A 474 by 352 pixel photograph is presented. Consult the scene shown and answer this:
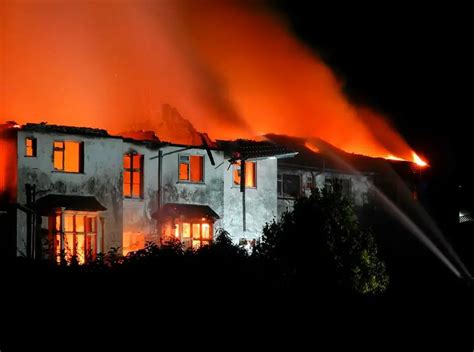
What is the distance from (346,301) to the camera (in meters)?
32.0

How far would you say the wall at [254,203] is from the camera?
48125 millimetres

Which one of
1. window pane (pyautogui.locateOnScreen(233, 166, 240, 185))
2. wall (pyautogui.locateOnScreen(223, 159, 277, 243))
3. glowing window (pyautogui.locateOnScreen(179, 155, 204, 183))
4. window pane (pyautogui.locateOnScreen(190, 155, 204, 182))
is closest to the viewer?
glowing window (pyautogui.locateOnScreen(179, 155, 204, 183))

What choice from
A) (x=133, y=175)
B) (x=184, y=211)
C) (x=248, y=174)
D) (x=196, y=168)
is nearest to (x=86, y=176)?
(x=133, y=175)

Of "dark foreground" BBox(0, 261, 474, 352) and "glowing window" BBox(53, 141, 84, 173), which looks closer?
"dark foreground" BBox(0, 261, 474, 352)

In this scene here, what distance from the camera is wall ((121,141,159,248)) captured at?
44688mm

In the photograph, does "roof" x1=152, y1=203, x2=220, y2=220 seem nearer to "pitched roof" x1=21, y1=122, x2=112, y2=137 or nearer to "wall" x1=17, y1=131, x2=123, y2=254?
"wall" x1=17, y1=131, x2=123, y2=254

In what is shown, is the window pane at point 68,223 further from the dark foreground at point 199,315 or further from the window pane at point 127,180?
the dark foreground at point 199,315

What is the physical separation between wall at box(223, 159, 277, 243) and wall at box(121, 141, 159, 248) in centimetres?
419

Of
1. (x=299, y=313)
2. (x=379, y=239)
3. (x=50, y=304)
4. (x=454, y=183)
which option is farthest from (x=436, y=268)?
(x=50, y=304)

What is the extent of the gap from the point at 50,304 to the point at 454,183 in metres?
48.0

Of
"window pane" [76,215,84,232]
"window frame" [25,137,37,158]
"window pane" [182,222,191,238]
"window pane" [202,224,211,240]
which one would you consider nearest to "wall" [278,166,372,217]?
"window pane" [202,224,211,240]

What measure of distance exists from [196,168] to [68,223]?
8.37 m

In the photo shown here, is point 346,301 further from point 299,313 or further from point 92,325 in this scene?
point 92,325

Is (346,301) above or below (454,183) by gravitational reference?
below
